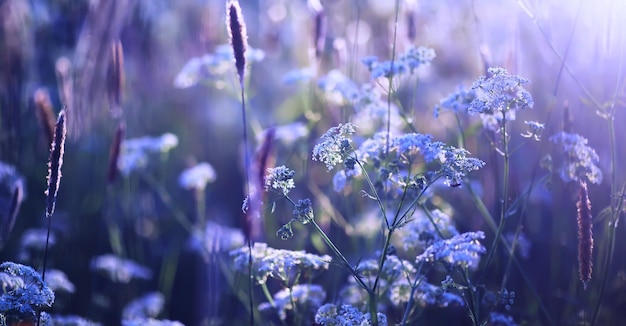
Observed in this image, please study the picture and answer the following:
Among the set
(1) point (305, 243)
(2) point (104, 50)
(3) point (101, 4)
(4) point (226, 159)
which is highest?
(3) point (101, 4)

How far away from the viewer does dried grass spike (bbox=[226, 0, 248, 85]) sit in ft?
7.76

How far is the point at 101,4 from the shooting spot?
3486mm

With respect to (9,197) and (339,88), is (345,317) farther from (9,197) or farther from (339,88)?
(9,197)

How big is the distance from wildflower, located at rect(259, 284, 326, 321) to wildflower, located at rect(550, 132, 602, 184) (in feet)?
3.59

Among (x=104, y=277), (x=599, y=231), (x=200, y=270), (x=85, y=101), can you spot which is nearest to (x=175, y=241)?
(x=200, y=270)

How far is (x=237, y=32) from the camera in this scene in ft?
7.87

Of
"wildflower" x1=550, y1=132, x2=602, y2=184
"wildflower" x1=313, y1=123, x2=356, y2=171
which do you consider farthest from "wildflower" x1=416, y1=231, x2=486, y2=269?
"wildflower" x1=550, y1=132, x2=602, y2=184

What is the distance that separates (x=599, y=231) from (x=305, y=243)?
1.76 meters

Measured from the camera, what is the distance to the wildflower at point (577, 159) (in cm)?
267

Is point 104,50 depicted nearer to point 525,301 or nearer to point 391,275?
point 391,275

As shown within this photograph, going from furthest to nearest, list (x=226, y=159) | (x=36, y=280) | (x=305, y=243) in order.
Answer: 1. (x=226, y=159)
2. (x=305, y=243)
3. (x=36, y=280)

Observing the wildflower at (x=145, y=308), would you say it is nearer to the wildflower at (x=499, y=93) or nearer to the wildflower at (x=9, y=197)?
the wildflower at (x=9, y=197)

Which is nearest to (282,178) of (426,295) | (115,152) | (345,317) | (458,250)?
(345,317)

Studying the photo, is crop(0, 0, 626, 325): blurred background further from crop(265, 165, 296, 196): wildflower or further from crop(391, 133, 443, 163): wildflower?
crop(265, 165, 296, 196): wildflower
